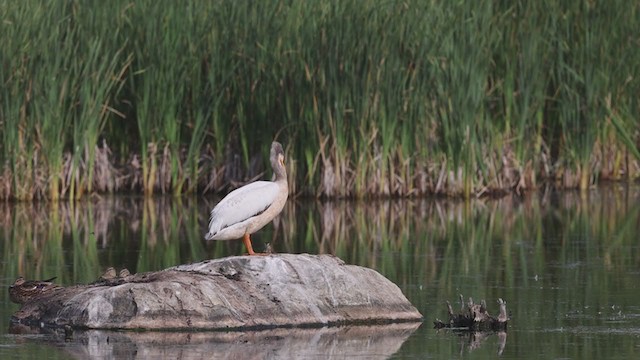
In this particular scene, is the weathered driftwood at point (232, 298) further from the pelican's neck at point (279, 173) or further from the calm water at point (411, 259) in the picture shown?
the pelican's neck at point (279, 173)

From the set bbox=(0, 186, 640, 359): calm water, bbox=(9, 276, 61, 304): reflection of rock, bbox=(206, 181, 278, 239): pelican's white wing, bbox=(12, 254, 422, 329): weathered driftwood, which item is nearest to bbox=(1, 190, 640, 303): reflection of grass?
bbox=(0, 186, 640, 359): calm water

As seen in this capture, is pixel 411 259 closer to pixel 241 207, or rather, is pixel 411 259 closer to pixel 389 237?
pixel 389 237

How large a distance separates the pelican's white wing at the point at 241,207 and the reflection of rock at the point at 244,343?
3.45 ft

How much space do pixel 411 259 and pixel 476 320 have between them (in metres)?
4.31

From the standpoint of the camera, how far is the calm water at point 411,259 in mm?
10383

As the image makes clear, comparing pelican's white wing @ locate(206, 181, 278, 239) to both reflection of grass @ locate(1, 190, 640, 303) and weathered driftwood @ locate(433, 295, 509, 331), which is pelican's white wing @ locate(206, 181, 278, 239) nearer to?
weathered driftwood @ locate(433, 295, 509, 331)

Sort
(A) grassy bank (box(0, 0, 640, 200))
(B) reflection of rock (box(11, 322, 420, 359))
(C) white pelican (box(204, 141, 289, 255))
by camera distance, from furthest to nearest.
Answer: (A) grassy bank (box(0, 0, 640, 200)) < (C) white pelican (box(204, 141, 289, 255)) < (B) reflection of rock (box(11, 322, 420, 359))

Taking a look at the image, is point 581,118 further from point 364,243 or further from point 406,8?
point 364,243

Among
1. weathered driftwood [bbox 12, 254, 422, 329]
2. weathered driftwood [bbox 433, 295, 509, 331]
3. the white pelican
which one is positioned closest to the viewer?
weathered driftwood [bbox 12, 254, 422, 329]

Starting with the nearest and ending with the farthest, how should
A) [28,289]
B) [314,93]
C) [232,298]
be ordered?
[232,298] < [28,289] < [314,93]

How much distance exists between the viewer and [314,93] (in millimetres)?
20812

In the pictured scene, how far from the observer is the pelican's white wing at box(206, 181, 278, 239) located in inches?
462

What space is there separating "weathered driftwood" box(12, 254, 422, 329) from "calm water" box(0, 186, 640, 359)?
0.61 feet

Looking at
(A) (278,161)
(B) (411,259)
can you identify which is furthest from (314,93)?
(A) (278,161)
